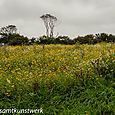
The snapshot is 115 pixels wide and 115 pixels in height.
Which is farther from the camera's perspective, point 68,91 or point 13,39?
point 13,39

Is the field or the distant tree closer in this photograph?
the field

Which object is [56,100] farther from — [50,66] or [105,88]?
[50,66]

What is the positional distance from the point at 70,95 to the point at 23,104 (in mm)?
920

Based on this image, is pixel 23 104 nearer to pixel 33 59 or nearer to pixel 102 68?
pixel 102 68

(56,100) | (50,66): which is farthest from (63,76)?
(50,66)

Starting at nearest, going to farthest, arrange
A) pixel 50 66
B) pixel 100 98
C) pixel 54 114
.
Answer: pixel 54 114
pixel 100 98
pixel 50 66

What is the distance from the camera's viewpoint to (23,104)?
6312 mm

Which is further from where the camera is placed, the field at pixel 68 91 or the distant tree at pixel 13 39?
the distant tree at pixel 13 39

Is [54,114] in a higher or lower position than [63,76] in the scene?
lower

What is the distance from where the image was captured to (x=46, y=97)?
6.60m

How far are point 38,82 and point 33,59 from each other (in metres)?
4.08

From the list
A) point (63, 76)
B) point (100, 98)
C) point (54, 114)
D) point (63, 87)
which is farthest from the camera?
point (63, 76)

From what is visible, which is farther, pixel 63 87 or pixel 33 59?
pixel 33 59

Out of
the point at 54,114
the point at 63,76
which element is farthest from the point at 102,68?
the point at 54,114
